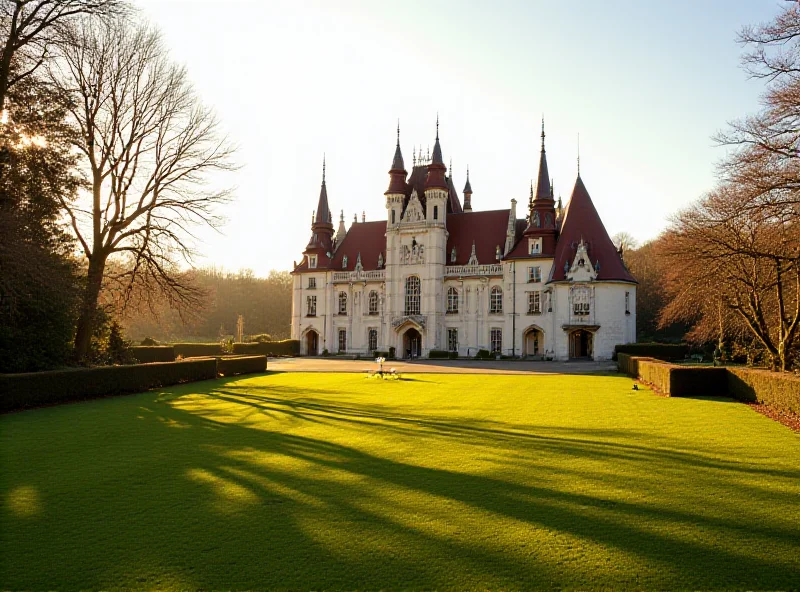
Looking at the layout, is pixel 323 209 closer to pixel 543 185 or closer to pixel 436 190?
pixel 436 190

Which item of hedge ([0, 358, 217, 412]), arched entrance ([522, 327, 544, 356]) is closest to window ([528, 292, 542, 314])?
arched entrance ([522, 327, 544, 356])

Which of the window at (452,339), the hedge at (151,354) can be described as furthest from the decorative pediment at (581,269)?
the hedge at (151,354)

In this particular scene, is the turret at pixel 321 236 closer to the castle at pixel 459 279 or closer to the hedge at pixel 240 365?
the castle at pixel 459 279

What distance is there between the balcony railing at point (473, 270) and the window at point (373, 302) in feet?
25.1

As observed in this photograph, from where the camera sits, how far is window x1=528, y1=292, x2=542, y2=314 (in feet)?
174

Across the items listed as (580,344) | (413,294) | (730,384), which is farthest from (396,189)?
(730,384)

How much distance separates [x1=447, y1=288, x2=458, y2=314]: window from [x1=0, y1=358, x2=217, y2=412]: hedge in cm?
3178

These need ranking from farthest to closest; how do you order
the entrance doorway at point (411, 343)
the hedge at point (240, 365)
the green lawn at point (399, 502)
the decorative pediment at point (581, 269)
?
the entrance doorway at point (411, 343) < the decorative pediment at point (581, 269) < the hedge at point (240, 365) < the green lawn at point (399, 502)

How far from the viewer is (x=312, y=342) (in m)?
64.6

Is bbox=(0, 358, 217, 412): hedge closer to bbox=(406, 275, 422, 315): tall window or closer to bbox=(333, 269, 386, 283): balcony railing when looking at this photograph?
bbox=(406, 275, 422, 315): tall window

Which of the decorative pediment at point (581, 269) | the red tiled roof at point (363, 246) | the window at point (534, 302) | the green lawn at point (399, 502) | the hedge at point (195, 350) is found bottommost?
the green lawn at point (399, 502)

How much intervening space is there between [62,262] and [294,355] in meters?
38.9

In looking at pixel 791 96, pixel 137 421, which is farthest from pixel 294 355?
pixel 791 96

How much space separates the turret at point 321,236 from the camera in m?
64.4
